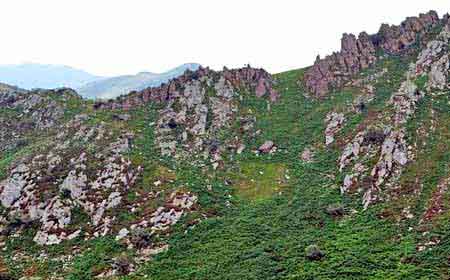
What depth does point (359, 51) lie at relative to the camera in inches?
4171

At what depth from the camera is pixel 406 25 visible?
106m

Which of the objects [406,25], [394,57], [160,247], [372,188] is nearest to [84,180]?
[160,247]

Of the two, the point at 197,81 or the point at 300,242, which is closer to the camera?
the point at 300,242

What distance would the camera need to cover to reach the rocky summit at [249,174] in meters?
55.9

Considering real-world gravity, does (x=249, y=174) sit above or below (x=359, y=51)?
below

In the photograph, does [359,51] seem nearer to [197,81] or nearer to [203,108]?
[197,81]

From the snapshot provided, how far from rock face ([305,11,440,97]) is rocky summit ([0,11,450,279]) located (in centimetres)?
33

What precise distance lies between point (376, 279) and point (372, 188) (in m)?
19.0

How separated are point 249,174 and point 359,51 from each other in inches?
1752

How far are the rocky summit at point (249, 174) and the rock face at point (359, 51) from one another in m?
0.33

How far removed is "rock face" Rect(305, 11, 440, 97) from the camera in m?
102

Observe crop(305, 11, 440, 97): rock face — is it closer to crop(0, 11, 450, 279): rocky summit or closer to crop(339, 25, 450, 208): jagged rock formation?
crop(0, 11, 450, 279): rocky summit

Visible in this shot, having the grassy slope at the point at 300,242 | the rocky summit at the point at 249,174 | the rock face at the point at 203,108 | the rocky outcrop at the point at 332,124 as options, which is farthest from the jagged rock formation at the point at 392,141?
the rock face at the point at 203,108

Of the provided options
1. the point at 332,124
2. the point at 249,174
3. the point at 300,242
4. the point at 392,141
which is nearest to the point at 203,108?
the point at 249,174
